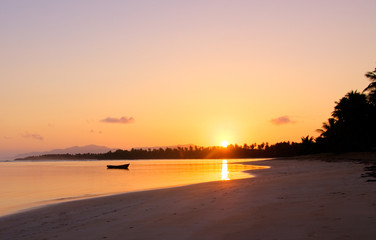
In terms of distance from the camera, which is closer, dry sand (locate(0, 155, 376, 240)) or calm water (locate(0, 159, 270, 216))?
dry sand (locate(0, 155, 376, 240))

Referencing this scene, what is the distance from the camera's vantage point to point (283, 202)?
47.2ft

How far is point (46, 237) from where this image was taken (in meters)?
11.9

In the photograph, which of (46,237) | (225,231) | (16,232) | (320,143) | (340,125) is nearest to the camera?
(225,231)

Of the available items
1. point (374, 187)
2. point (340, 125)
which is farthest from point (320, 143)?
point (374, 187)

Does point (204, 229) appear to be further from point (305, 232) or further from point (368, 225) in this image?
point (368, 225)

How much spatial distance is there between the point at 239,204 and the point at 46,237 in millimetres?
7697

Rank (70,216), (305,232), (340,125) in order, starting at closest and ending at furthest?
(305,232), (70,216), (340,125)

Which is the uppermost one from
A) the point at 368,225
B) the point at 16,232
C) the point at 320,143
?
the point at 320,143

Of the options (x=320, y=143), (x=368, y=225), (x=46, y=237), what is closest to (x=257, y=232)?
(x=368, y=225)

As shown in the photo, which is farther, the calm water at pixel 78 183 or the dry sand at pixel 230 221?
the calm water at pixel 78 183

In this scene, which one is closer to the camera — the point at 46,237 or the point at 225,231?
the point at 225,231

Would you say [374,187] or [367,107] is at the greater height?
[367,107]

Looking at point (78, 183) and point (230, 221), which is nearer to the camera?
point (230, 221)

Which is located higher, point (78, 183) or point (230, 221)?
point (78, 183)
